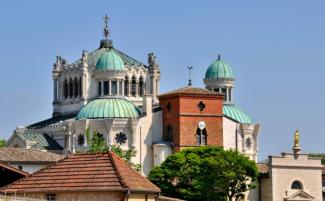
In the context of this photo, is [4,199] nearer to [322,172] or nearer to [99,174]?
[99,174]

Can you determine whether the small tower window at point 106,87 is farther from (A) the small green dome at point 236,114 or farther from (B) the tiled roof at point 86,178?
(B) the tiled roof at point 86,178

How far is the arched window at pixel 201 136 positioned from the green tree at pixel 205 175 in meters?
10.3

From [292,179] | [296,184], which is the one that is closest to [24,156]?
[292,179]

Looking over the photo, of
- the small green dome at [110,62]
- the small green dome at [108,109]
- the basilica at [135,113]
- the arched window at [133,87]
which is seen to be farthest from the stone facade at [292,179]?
the arched window at [133,87]

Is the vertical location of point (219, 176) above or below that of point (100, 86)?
below

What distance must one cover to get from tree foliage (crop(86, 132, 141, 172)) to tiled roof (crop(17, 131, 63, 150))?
691 centimetres

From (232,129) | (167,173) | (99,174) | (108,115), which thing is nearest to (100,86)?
(108,115)

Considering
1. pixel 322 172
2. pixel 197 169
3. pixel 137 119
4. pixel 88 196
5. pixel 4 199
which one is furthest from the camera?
pixel 322 172

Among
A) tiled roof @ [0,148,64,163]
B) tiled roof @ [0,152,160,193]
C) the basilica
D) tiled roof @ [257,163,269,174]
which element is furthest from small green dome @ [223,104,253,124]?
tiled roof @ [0,152,160,193]

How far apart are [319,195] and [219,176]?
1970 cm

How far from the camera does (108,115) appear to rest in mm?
115625

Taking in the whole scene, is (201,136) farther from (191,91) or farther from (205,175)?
(205,175)

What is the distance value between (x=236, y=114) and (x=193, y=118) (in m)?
12.4

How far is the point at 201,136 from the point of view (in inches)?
4471
